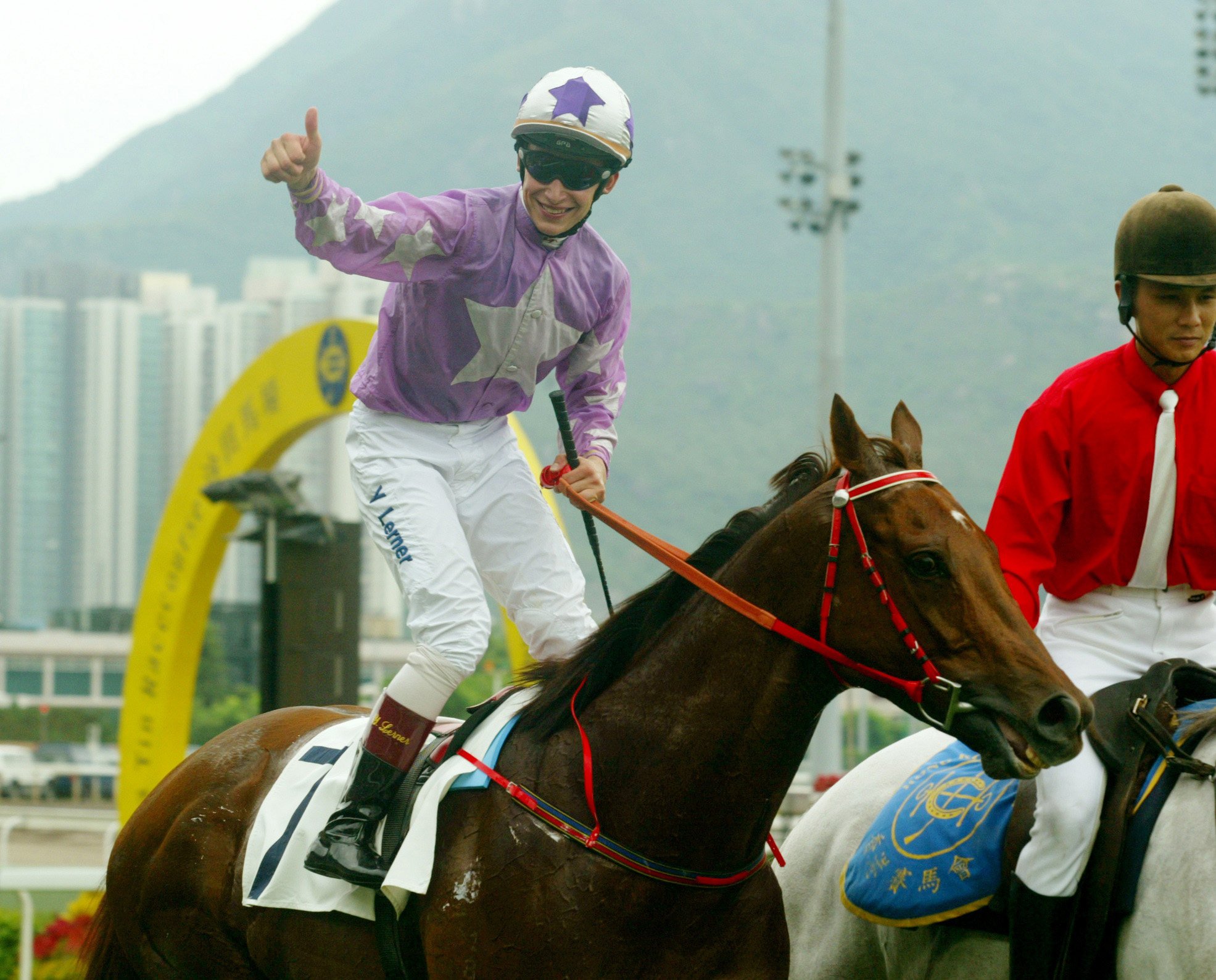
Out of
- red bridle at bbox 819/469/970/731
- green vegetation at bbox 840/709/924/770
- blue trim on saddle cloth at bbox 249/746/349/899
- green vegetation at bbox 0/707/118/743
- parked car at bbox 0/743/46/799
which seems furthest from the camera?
green vegetation at bbox 0/707/118/743

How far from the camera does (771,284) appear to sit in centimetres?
14250

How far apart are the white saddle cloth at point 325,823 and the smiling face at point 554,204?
111 centimetres

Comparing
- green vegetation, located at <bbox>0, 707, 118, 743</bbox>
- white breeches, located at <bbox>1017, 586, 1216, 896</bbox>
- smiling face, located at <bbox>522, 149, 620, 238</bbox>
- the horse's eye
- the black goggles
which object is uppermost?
the black goggles

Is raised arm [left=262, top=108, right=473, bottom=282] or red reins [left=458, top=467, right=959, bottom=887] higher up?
raised arm [left=262, top=108, right=473, bottom=282]

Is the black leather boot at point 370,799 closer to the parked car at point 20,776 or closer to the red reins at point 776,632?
the red reins at point 776,632

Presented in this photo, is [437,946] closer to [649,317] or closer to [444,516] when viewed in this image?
[444,516]

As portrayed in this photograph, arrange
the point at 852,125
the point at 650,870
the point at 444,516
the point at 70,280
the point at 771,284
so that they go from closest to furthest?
the point at 650,870, the point at 444,516, the point at 70,280, the point at 771,284, the point at 852,125

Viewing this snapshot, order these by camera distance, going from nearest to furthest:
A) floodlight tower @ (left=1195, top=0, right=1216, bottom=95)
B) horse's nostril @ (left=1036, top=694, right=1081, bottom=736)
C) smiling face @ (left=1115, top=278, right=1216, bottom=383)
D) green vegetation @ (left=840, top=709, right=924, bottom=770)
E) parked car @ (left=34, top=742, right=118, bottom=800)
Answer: horse's nostril @ (left=1036, top=694, right=1081, bottom=736) < smiling face @ (left=1115, top=278, right=1216, bottom=383) < floodlight tower @ (left=1195, top=0, right=1216, bottom=95) < parked car @ (left=34, top=742, right=118, bottom=800) < green vegetation @ (left=840, top=709, right=924, bottom=770)

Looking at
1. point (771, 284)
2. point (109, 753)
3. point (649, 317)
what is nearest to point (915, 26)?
point (771, 284)

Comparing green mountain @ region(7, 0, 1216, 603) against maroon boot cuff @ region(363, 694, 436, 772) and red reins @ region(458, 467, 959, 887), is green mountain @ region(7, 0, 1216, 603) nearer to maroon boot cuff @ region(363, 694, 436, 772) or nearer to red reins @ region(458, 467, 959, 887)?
maroon boot cuff @ region(363, 694, 436, 772)

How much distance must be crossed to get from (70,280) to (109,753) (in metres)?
64.7

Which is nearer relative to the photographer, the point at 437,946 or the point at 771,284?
the point at 437,946

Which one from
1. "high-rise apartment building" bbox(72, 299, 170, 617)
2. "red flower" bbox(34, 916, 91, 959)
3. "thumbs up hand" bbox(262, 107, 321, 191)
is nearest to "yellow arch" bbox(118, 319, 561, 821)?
"red flower" bbox(34, 916, 91, 959)

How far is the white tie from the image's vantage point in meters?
3.38
